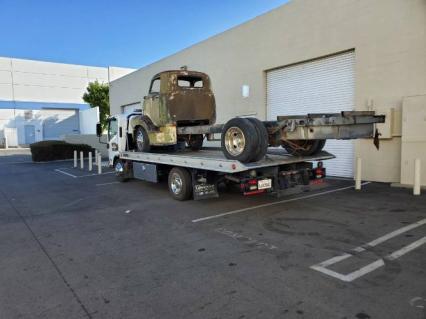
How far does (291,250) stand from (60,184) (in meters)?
9.74

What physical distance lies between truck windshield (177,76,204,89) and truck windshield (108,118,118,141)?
3340mm

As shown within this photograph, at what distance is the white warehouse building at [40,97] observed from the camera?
42281 millimetres

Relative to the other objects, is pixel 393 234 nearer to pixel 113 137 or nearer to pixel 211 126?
pixel 211 126

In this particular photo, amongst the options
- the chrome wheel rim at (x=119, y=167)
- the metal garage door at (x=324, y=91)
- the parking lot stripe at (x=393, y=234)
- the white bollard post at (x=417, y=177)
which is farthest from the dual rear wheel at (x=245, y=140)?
the metal garage door at (x=324, y=91)

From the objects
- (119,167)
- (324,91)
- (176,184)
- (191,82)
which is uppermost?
(191,82)

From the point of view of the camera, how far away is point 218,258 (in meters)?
4.72

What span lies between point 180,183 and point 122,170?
4.06 m

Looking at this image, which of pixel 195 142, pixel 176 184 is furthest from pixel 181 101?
pixel 176 184

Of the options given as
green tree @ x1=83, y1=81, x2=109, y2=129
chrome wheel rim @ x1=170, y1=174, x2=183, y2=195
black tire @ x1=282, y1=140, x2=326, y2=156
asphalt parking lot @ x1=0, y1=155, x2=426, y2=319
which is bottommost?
asphalt parking lot @ x1=0, y1=155, x2=426, y2=319

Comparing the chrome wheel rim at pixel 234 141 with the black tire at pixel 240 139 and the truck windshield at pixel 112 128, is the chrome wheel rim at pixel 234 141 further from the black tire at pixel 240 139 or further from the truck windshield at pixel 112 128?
the truck windshield at pixel 112 128

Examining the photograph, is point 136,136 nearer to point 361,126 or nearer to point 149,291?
point 361,126

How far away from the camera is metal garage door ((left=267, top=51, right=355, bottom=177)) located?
11.5 metres

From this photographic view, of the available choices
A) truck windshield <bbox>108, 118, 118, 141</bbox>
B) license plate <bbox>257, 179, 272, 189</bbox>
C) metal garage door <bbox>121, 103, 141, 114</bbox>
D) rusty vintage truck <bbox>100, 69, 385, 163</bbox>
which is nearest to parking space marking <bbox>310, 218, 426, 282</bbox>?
rusty vintage truck <bbox>100, 69, 385, 163</bbox>

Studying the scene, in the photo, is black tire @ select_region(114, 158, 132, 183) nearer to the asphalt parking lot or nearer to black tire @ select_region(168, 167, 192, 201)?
the asphalt parking lot
